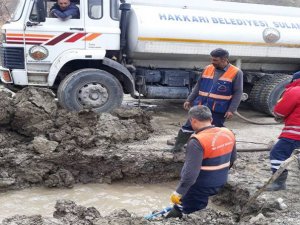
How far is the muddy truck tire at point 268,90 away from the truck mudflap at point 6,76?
17.7ft

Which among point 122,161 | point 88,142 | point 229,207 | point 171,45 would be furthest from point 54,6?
point 229,207

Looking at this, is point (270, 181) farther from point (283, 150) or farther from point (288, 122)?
point (288, 122)

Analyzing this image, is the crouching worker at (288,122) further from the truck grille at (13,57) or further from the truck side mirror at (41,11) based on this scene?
the truck grille at (13,57)

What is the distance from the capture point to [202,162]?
143 inches

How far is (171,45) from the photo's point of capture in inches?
322

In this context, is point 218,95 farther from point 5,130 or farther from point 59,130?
point 5,130

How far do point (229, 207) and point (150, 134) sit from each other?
A: 2305 millimetres

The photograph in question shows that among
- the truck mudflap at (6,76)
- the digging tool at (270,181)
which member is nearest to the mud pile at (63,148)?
the truck mudflap at (6,76)

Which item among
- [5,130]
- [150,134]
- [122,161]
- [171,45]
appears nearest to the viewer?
[122,161]

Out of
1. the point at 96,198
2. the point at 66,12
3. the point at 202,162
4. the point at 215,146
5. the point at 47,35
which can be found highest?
the point at 66,12

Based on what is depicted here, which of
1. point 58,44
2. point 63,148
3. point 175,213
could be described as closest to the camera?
point 175,213

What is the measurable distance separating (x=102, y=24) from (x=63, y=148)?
3018 mm

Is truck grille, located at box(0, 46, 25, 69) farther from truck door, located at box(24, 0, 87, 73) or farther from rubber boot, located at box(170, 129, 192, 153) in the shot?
rubber boot, located at box(170, 129, 192, 153)

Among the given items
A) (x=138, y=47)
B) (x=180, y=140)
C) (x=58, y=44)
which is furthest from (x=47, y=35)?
(x=180, y=140)
